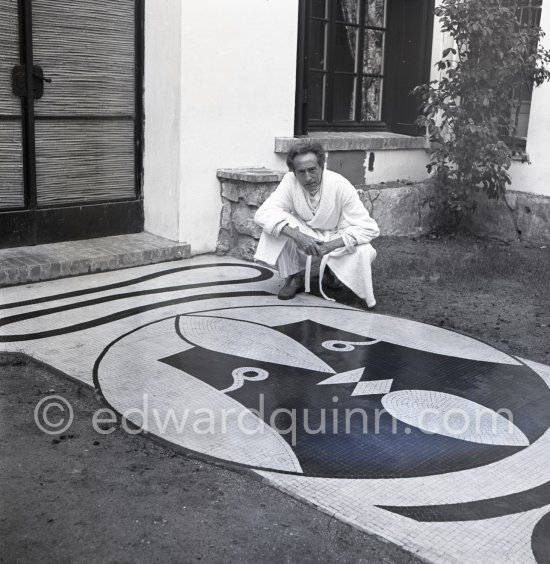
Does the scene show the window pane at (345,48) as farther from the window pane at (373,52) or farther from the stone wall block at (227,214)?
the stone wall block at (227,214)

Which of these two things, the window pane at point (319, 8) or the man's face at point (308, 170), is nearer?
the man's face at point (308, 170)

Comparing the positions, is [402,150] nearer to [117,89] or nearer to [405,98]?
[405,98]

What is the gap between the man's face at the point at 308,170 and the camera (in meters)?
5.01

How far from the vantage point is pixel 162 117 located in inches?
245

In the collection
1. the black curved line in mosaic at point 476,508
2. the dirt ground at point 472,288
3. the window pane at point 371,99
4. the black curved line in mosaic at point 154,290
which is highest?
the window pane at point 371,99

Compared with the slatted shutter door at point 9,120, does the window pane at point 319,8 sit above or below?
above

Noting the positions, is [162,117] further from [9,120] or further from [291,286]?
[291,286]

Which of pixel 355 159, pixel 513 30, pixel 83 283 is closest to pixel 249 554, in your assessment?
pixel 83 283

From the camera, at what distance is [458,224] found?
8.07 m

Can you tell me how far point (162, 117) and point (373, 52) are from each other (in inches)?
109

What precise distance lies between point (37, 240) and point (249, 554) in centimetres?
406

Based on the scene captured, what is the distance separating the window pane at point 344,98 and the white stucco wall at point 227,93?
114cm

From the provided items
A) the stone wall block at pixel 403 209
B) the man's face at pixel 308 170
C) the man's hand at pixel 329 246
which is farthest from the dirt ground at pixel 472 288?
the man's face at pixel 308 170

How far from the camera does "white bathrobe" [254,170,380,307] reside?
5133 mm
